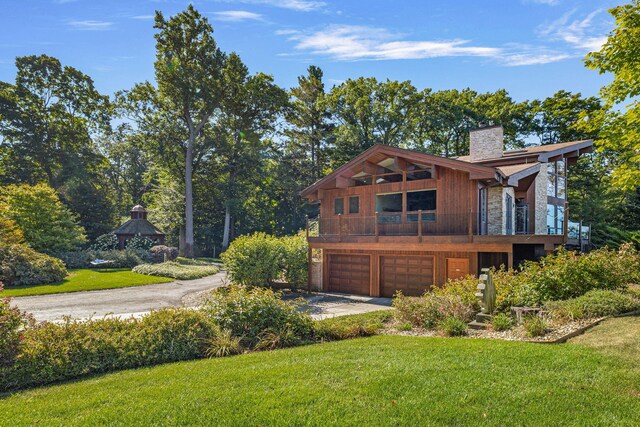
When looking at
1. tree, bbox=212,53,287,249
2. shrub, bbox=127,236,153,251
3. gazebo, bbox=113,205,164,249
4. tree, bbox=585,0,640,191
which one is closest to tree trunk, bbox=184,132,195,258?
gazebo, bbox=113,205,164,249

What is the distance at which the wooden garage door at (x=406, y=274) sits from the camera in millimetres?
16331

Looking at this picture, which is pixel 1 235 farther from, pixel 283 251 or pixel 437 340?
pixel 437 340

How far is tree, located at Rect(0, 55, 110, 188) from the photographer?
38.0m

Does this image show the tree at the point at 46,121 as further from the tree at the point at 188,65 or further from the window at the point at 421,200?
the window at the point at 421,200

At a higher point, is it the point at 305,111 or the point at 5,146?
the point at 305,111

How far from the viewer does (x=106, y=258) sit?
28.6 meters

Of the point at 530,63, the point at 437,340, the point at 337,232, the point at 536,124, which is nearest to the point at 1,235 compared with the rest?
the point at 337,232

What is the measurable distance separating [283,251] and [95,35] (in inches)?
449

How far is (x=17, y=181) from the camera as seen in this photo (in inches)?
1487

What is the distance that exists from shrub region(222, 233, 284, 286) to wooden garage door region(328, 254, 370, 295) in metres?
2.83

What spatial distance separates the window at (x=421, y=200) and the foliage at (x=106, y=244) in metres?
25.9

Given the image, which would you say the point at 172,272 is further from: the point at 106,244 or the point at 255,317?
the point at 255,317

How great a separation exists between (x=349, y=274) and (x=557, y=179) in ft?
41.5

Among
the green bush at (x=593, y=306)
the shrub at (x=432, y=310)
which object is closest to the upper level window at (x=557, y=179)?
the green bush at (x=593, y=306)
